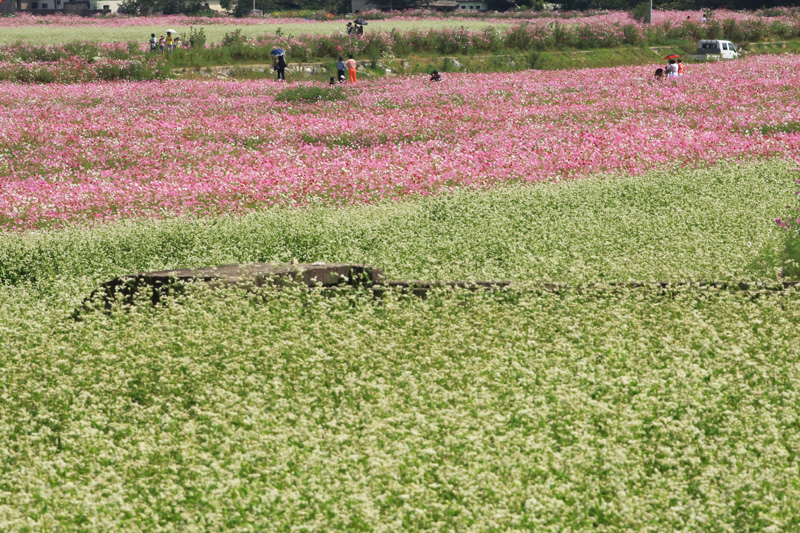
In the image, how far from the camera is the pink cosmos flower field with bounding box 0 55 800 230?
50.8 feet

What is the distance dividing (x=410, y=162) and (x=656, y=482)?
13.2 metres

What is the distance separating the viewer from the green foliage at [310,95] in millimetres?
26734

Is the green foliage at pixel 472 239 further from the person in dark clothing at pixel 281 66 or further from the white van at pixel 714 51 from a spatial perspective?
the white van at pixel 714 51

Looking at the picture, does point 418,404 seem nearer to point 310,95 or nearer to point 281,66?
point 310,95

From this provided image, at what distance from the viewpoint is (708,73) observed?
109ft

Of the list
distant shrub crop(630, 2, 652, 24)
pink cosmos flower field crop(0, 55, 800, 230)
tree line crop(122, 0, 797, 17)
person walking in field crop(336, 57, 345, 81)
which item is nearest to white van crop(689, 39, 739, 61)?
distant shrub crop(630, 2, 652, 24)

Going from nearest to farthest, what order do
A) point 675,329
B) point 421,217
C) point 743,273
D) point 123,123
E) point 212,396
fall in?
1. point 212,396
2. point 675,329
3. point 743,273
4. point 421,217
5. point 123,123

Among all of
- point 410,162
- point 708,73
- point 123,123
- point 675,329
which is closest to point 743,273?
point 675,329

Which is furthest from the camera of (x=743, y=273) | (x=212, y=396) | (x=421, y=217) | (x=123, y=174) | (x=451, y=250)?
(x=123, y=174)

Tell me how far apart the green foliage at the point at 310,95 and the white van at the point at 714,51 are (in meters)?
23.5

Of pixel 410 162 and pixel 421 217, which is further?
pixel 410 162

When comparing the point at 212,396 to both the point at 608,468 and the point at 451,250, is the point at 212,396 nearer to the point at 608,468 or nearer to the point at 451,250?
the point at 608,468

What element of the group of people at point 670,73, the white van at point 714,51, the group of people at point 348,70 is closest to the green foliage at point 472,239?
the group of people at point 670,73

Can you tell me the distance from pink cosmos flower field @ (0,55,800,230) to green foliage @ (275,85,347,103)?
1.55 feet
